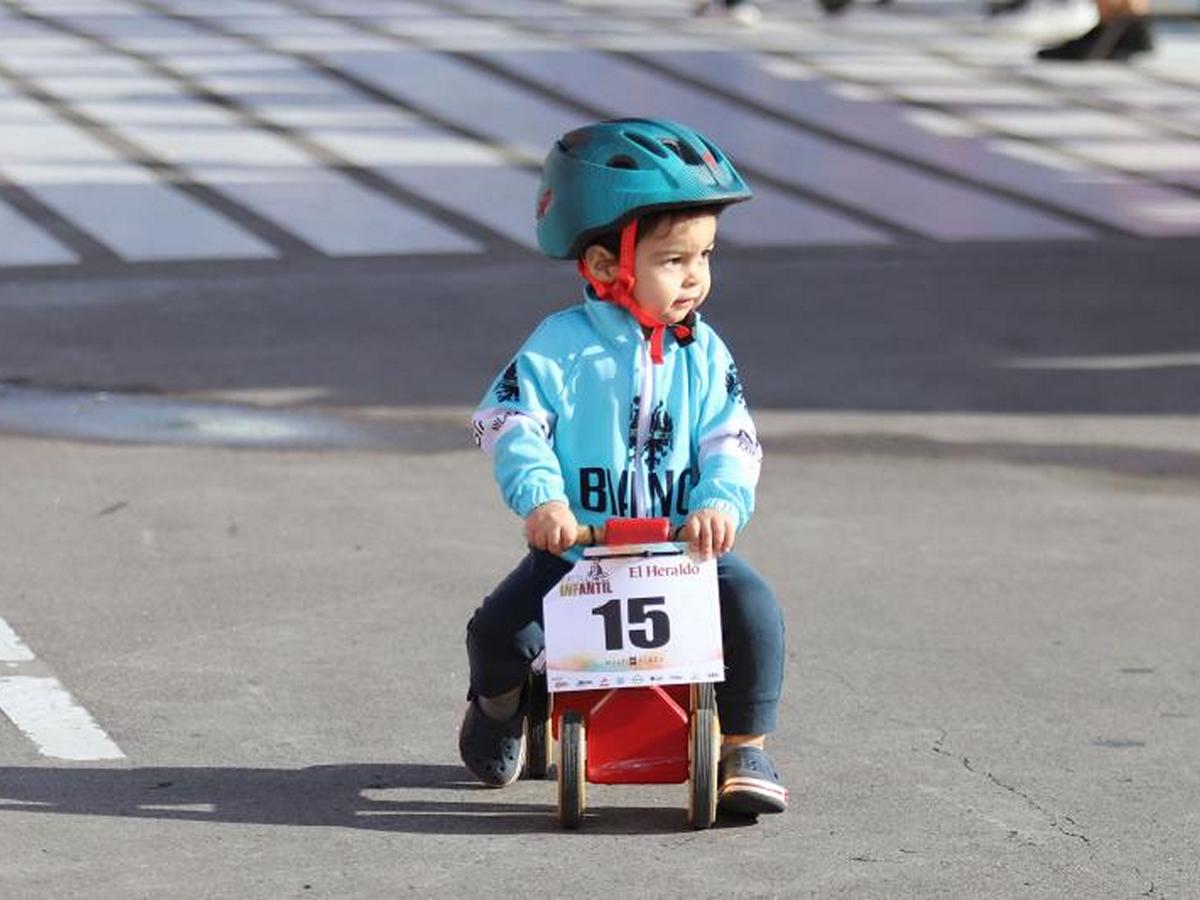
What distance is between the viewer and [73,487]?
9180 millimetres

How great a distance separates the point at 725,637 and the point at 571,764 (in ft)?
1.34

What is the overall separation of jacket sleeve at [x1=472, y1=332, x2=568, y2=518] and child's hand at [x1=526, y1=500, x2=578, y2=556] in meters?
0.02

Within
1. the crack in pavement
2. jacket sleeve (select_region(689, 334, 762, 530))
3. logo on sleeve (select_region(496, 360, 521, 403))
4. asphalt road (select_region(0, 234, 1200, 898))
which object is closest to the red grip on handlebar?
jacket sleeve (select_region(689, 334, 762, 530))

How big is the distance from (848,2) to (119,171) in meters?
8.23

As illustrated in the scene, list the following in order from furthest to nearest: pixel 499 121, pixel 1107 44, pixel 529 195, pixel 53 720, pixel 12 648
→ 1. pixel 1107 44
2. pixel 499 121
3. pixel 529 195
4. pixel 12 648
5. pixel 53 720

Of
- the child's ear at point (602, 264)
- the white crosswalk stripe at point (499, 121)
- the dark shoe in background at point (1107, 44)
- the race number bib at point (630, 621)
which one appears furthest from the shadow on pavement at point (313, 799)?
the dark shoe in background at point (1107, 44)

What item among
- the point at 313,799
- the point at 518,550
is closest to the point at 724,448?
the point at 313,799

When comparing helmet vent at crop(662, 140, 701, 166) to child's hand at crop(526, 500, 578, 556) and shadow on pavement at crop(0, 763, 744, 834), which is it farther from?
shadow on pavement at crop(0, 763, 744, 834)

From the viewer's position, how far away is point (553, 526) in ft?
18.4

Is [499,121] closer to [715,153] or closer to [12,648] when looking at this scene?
[12,648]

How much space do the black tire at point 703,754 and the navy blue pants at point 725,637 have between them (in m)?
0.13

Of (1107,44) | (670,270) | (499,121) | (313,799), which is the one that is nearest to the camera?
(670,270)

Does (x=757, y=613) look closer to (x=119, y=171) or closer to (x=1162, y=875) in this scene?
(x=1162, y=875)

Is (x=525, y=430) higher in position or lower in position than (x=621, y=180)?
lower
